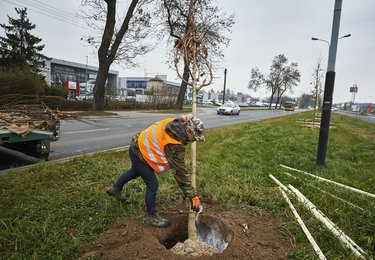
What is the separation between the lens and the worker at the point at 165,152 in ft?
9.34

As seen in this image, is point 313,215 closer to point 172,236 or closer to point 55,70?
→ point 172,236

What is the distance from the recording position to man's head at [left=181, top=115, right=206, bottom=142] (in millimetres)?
2809

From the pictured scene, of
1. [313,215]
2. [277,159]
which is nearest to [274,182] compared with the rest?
[313,215]

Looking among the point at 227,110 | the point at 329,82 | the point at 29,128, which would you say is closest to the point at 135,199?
the point at 29,128

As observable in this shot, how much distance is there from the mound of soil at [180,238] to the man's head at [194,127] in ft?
3.92

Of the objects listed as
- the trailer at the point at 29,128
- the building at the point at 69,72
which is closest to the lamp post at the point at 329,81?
the trailer at the point at 29,128

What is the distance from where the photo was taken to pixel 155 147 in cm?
296

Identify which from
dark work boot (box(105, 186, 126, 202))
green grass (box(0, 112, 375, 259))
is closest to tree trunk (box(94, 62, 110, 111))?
green grass (box(0, 112, 375, 259))

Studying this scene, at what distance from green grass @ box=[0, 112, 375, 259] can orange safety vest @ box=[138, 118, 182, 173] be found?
93cm

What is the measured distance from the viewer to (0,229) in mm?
2939

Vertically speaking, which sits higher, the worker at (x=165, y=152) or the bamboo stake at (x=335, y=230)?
the worker at (x=165, y=152)

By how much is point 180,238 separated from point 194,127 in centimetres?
154

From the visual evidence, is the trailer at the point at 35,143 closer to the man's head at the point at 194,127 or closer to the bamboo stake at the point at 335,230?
the man's head at the point at 194,127

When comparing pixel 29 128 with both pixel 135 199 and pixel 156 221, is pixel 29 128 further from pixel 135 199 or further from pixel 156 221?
pixel 156 221
